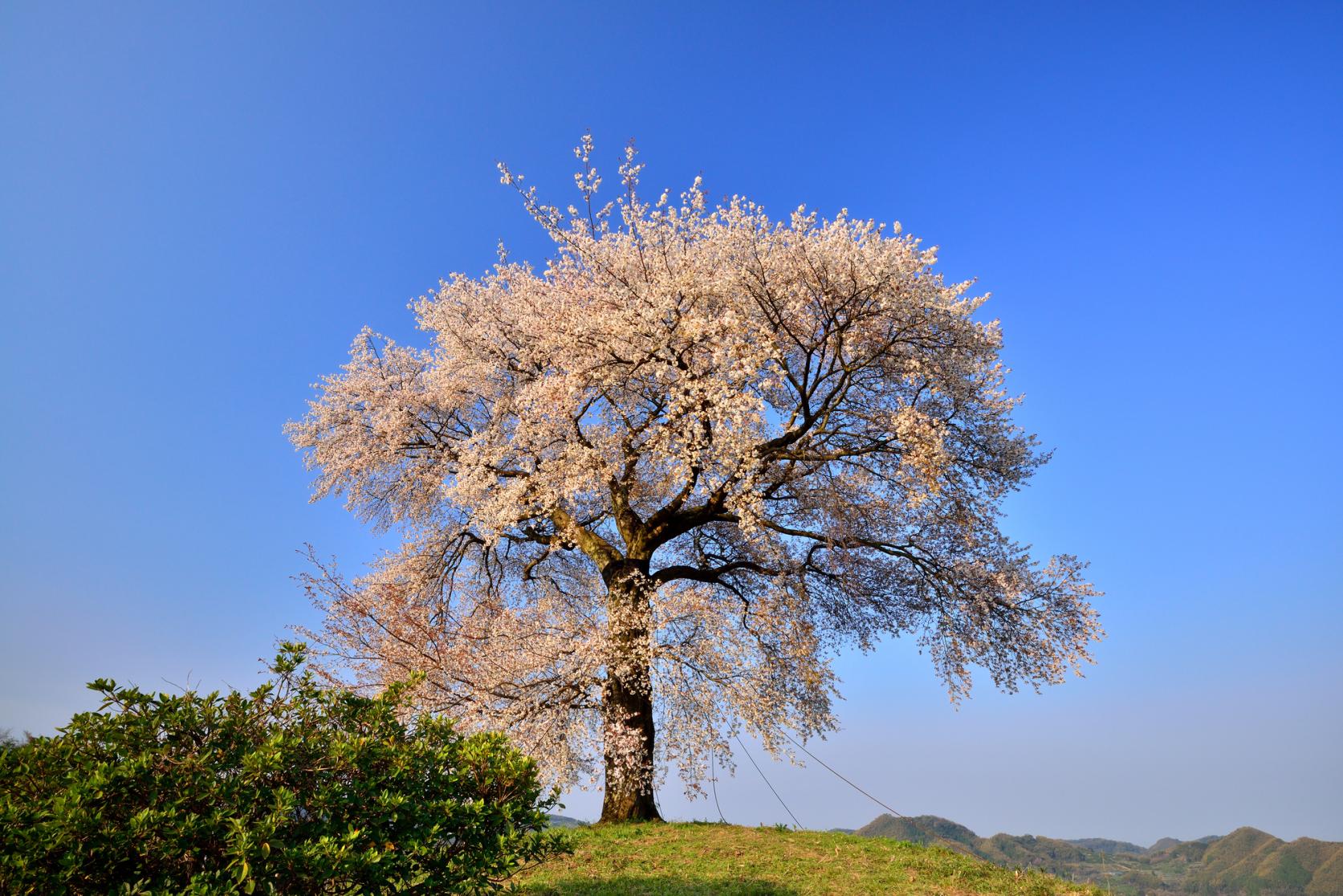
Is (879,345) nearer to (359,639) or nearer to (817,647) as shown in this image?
(817,647)

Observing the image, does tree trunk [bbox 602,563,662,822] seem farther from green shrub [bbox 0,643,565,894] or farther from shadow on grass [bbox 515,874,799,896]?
green shrub [bbox 0,643,565,894]

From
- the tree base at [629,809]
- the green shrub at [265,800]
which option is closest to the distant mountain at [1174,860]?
the tree base at [629,809]

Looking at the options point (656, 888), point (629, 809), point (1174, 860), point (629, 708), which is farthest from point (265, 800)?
point (1174, 860)

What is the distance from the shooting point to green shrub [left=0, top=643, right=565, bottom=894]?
589 centimetres

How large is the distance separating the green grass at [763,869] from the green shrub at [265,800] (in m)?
3.71

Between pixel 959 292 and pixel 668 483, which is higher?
pixel 959 292

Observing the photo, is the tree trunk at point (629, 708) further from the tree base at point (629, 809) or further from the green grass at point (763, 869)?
the green grass at point (763, 869)

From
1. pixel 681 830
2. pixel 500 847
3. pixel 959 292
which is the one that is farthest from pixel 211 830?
pixel 959 292

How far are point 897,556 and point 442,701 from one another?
32.3ft

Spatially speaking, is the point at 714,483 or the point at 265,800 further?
the point at 714,483

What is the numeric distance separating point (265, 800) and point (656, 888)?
6669 mm

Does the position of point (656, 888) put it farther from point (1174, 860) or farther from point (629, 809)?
point (1174, 860)

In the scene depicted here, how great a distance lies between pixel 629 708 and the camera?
1588cm

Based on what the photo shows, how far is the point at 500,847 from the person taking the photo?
737 centimetres
